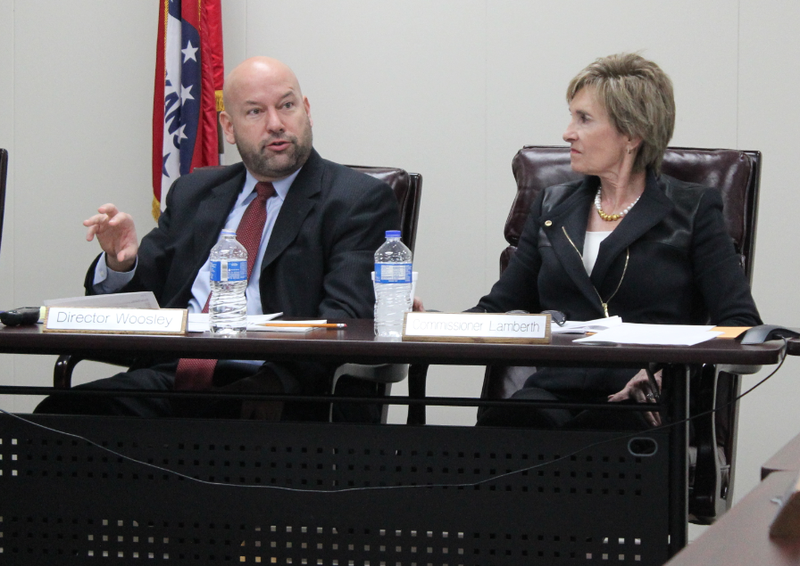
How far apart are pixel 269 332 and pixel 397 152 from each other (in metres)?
2.05

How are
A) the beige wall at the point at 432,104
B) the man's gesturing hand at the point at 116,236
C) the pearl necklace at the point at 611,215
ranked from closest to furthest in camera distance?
the man's gesturing hand at the point at 116,236 < the pearl necklace at the point at 611,215 < the beige wall at the point at 432,104

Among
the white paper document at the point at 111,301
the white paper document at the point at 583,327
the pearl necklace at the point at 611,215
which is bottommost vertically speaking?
the white paper document at the point at 583,327

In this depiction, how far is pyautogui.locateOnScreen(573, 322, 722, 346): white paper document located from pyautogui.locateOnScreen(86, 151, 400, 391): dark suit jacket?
68 cm

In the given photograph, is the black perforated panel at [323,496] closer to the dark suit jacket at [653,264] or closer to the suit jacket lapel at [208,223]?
the dark suit jacket at [653,264]

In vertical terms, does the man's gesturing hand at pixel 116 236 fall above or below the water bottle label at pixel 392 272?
above

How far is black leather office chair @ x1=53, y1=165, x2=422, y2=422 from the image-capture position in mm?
1816

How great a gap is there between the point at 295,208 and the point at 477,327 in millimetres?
885

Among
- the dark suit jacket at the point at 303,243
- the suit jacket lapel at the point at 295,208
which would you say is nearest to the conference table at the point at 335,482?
the dark suit jacket at the point at 303,243

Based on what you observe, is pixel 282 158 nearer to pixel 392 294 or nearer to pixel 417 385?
pixel 417 385

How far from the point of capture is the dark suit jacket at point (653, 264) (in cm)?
202

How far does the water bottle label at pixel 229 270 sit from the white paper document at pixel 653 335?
1.98ft

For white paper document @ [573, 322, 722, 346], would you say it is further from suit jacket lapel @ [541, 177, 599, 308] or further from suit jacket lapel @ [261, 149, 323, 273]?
suit jacket lapel @ [261, 149, 323, 273]

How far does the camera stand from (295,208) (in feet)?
7.09

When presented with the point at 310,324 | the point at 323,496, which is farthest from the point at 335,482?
the point at 310,324
